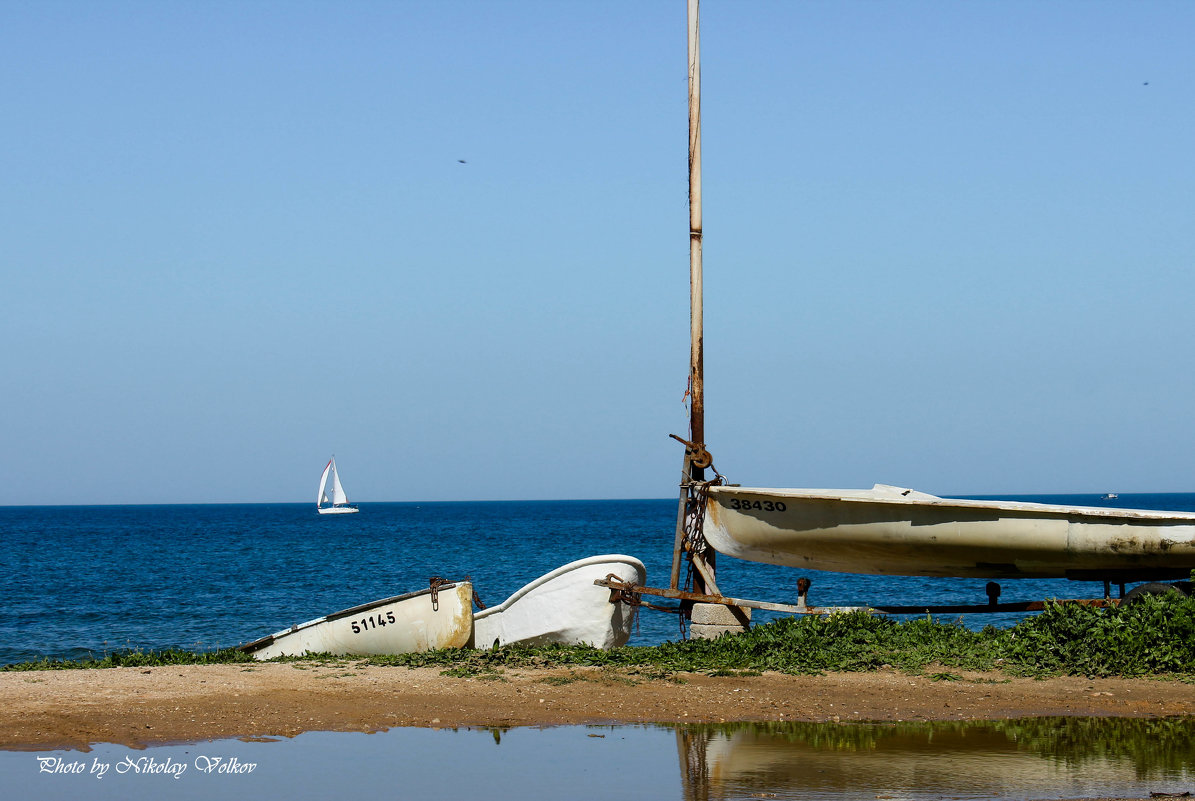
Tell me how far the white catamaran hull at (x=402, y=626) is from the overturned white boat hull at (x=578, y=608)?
567 millimetres

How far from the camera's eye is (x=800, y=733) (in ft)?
28.8

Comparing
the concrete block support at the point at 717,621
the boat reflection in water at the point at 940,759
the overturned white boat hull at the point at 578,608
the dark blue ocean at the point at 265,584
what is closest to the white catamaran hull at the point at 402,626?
the overturned white boat hull at the point at 578,608

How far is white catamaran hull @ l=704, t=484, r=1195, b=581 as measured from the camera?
11953 mm

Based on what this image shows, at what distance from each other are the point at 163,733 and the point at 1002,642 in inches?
331

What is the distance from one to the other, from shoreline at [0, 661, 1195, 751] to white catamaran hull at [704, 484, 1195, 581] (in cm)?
188

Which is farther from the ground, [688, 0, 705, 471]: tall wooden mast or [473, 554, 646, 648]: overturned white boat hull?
[688, 0, 705, 471]: tall wooden mast

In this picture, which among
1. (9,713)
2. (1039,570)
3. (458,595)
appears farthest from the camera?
(458,595)

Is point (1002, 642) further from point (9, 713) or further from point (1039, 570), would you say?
point (9, 713)

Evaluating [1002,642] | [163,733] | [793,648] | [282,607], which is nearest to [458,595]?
[793,648]

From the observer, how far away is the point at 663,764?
25.6 feet

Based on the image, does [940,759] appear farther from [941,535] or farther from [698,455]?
[698,455]

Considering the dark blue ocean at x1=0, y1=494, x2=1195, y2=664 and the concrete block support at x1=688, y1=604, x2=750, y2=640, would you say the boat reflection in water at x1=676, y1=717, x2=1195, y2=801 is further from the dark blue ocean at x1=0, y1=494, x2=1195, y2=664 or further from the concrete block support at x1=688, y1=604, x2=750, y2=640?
the dark blue ocean at x1=0, y1=494, x2=1195, y2=664

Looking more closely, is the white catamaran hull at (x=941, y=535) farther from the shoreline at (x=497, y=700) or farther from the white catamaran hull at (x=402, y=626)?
the white catamaran hull at (x=402, y=626)

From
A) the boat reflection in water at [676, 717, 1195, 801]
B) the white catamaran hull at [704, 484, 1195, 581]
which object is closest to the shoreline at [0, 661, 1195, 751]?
the boat reflection in water at [676, 717, 1195, 801]
